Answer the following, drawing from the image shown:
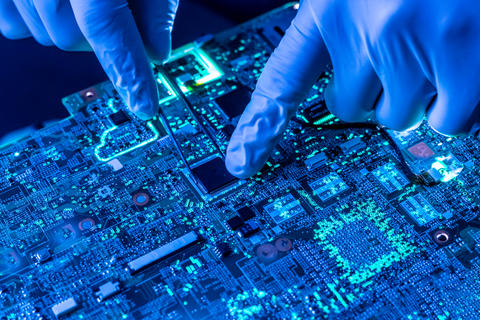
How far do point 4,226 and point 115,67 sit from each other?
5.06 feet

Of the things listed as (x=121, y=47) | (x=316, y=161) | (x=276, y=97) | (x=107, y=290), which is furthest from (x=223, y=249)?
(x=121, y=47)

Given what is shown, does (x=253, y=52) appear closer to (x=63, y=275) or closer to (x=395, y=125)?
(x=395, y=125)

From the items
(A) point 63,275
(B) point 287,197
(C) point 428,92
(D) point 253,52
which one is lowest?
(A) point 63,275

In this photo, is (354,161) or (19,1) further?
(19,1)

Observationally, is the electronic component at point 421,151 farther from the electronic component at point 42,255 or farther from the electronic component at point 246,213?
the electronic component at point 42,255

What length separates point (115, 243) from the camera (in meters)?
4.12

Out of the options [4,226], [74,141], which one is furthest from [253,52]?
[4,226]

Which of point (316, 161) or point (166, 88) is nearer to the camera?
point (316, 161)

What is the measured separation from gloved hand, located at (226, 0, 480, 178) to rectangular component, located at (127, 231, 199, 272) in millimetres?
688

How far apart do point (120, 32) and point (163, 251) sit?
1785 millimetres

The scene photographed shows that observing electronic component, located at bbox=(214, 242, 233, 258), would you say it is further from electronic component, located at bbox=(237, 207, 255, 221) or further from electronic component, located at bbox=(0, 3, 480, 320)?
electronic component, located at bbox=(237, 207, 255, 221)

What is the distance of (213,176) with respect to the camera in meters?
4.46

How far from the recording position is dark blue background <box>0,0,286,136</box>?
19.1ft

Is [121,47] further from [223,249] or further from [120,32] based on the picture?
[223,249]
